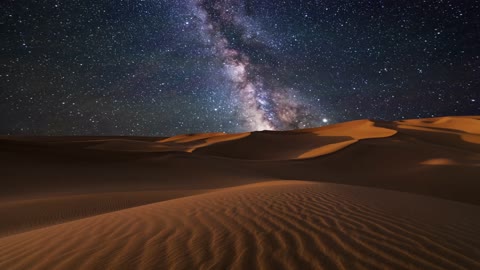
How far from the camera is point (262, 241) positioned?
294 cm

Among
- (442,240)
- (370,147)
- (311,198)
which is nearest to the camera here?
(442,240)

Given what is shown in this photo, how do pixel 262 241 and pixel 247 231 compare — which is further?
pixel 247 231

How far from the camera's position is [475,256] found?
8.82ft

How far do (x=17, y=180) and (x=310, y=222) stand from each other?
512 inches

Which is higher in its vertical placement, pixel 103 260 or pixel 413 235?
pixel 103 260

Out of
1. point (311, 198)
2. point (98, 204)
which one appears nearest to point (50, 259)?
point (311, 198)

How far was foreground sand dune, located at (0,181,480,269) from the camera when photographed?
2480 millimetres

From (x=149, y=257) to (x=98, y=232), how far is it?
1.37 metres

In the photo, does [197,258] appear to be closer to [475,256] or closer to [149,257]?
[149,257]

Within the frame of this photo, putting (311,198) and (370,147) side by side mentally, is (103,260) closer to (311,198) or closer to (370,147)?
(311,198)

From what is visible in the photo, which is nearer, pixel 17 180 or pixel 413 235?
pixel 413 235

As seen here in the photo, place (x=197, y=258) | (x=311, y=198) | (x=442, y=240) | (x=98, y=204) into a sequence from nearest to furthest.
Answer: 1. (x=197, y=258)
2. (x=442, y=240)
3. (x=311, y=198)
4. (x=98, y=204)

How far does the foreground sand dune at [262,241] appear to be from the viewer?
2.48 m

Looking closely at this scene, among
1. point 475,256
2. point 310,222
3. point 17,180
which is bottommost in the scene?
point 475,256
